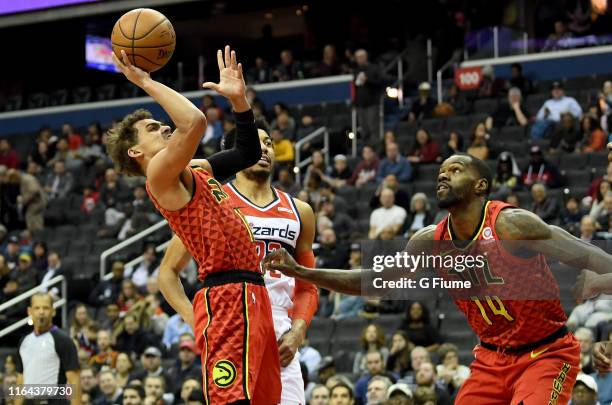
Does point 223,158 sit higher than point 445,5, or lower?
lower

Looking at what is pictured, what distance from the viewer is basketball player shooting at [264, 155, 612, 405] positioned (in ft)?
22.3

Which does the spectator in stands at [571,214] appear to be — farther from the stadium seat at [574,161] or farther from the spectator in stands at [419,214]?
the stadium seat at [574,161]

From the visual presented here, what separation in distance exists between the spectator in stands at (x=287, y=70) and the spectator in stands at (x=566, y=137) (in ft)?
26.6

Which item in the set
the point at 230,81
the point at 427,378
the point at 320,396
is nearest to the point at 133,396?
the point at 320,396

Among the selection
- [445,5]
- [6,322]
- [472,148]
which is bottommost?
[6,322]

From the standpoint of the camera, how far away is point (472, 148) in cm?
1727

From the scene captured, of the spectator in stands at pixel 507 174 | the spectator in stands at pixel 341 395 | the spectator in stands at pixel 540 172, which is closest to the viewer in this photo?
the spectator in stands at pixel 341 395

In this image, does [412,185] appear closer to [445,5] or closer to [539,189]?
→ [539,189]

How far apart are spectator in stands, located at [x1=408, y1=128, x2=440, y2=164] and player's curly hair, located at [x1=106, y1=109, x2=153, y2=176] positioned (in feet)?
39.4

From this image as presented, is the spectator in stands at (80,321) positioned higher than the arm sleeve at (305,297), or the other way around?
the arm sleeve at (305,297)

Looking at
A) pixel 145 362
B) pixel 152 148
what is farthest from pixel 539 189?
pixel 152 148

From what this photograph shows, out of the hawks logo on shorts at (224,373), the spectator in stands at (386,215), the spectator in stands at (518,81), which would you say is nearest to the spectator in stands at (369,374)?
the spectator in stands at (386,215)

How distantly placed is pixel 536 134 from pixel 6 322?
28.9 ft

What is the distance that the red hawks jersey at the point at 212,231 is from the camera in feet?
20.7
